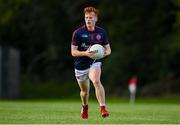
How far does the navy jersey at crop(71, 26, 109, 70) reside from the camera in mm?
16984

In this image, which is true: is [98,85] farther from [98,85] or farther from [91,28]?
[91,28]

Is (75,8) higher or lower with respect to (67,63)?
higher

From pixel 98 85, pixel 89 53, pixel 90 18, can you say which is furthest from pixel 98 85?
pixel 90 18

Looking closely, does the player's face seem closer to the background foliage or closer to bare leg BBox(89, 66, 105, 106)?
bare leg BBox(89, 66, 105, 106)

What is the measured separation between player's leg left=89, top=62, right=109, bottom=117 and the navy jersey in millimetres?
310

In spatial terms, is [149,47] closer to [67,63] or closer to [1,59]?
[67,63]

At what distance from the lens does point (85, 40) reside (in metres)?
17.0

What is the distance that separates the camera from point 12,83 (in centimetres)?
5031

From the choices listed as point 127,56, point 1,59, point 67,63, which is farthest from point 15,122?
point 67,63

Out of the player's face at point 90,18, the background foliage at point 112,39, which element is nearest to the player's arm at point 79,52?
the player's face at point 90,18

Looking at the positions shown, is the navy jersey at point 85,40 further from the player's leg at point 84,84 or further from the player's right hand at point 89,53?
the player's right hand at point 89,53

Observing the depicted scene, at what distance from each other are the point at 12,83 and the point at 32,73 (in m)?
10.6

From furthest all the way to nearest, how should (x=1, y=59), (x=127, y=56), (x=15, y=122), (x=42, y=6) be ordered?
(x=42, y=6)
(x=127, y=56)
(x=1, y=59)
(x=15, y=122)

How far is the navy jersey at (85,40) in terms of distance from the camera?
16984 mm
